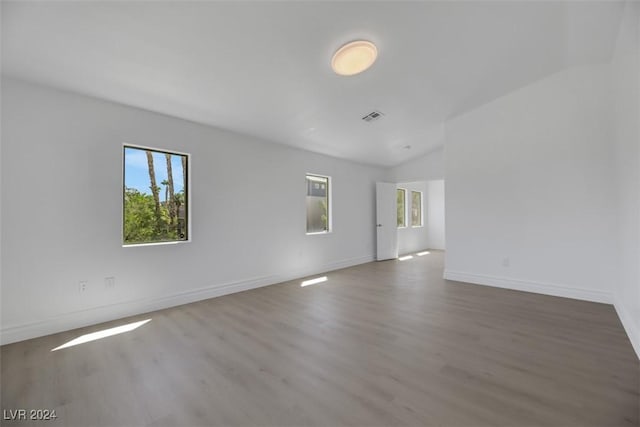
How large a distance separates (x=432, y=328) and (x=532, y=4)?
10.4 feet

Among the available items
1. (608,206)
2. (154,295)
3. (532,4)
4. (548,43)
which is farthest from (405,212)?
(154,295)

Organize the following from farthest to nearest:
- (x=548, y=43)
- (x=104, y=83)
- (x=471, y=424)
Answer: (x=548, y=43), (x=104, y=83), (x=471, y=424)

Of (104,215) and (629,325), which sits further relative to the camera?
(104,215)

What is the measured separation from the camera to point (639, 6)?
2.21m

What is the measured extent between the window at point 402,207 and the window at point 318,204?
125 inches

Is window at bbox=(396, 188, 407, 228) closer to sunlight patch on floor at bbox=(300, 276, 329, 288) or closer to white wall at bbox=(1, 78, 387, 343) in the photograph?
sunlight patch on floor at bbox=(300, 276, 329, 288)

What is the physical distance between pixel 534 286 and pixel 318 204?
3797mm

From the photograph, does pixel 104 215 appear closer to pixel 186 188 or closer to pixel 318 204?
pixel 186 188

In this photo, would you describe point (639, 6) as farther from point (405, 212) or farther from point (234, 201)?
point (405, 212)

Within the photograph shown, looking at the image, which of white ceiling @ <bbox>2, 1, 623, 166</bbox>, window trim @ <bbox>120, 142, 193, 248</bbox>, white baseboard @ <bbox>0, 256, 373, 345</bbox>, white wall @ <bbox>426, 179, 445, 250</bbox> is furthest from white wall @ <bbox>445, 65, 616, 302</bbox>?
white wall @ <bbox>426, 179, 445, 250</bbox>

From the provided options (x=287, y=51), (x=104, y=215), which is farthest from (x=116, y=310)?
(x=287, y=51)

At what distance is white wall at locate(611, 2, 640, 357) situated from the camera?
2322mm

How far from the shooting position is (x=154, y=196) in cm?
346

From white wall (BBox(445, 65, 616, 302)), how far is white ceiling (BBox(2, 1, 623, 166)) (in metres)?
0.46
